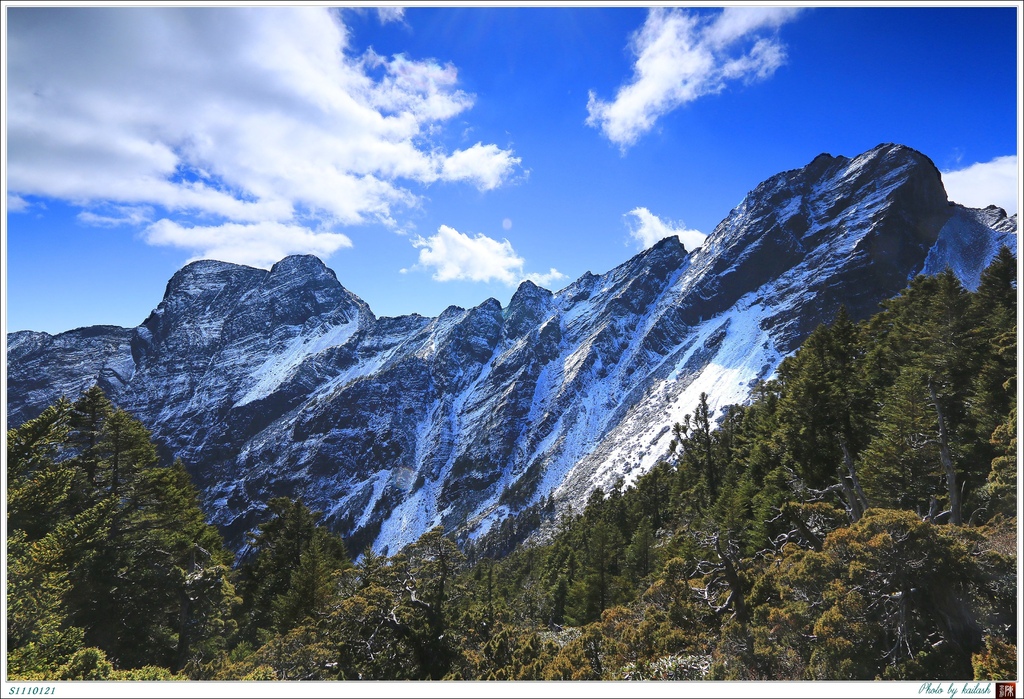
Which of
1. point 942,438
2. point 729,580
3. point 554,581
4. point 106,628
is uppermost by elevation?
point 942,438

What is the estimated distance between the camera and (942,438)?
17156 mm

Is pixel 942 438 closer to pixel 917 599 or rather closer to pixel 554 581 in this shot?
pixel 917 599

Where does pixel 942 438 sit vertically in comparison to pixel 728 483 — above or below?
above

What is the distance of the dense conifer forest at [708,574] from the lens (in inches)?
440

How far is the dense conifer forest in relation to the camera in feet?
36.6

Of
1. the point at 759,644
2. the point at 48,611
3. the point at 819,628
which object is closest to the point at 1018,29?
the point at 819,628

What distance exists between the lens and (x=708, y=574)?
16.8 m

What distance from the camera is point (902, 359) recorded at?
25.7m

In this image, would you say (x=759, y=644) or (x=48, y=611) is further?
(x=48, y=611)

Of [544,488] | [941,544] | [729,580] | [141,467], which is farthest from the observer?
[544,488]

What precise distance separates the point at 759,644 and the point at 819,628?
6.69ft

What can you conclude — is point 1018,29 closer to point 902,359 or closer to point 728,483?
point 902,359

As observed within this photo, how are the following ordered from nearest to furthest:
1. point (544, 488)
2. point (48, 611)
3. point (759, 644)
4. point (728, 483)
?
point (759, 644) → point (48, 611) → point (728, 483) → point (544, 488)

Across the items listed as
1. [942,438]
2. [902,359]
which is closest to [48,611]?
[942,438]
